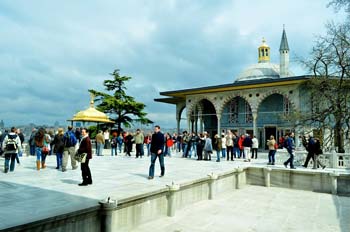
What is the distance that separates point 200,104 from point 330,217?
24.5 m

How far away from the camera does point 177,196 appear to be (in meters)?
7.85

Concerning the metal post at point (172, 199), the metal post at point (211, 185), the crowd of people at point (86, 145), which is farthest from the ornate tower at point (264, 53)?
the metal post at point (172, 199)

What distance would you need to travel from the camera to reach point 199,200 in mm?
9000

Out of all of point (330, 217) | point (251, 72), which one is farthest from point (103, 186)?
point (251, 72)

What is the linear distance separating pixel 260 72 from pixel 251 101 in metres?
9.10

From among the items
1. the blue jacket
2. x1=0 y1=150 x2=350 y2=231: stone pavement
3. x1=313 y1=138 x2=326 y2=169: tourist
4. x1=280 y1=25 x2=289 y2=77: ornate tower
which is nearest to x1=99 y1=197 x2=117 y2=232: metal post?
x1=0 y1=150 x2=350 y2=231: stone pavement

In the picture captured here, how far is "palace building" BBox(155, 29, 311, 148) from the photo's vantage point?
975 inches

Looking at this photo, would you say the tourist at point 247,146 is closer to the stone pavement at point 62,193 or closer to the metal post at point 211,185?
the stone pavement at point 62,193

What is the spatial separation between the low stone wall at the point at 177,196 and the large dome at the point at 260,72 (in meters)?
23.6

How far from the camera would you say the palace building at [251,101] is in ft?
81.3

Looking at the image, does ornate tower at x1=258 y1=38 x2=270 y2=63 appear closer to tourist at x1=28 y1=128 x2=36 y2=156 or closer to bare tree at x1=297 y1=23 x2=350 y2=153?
bare tree at x1=297 y1=23 x2=350 y2=153

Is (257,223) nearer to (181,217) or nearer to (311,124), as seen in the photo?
(181,217)

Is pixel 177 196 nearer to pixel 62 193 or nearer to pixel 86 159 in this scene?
pixel 86 159

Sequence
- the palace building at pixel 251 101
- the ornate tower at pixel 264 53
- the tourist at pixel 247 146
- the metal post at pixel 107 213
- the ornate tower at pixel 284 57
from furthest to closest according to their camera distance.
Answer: the ornate tower at pixel 264 53 < the ornate tower at pixel 284 57 < the palace building at pixel 251 101 < the tourist at pixel 247 146 < the metal post at pixel 107 213
